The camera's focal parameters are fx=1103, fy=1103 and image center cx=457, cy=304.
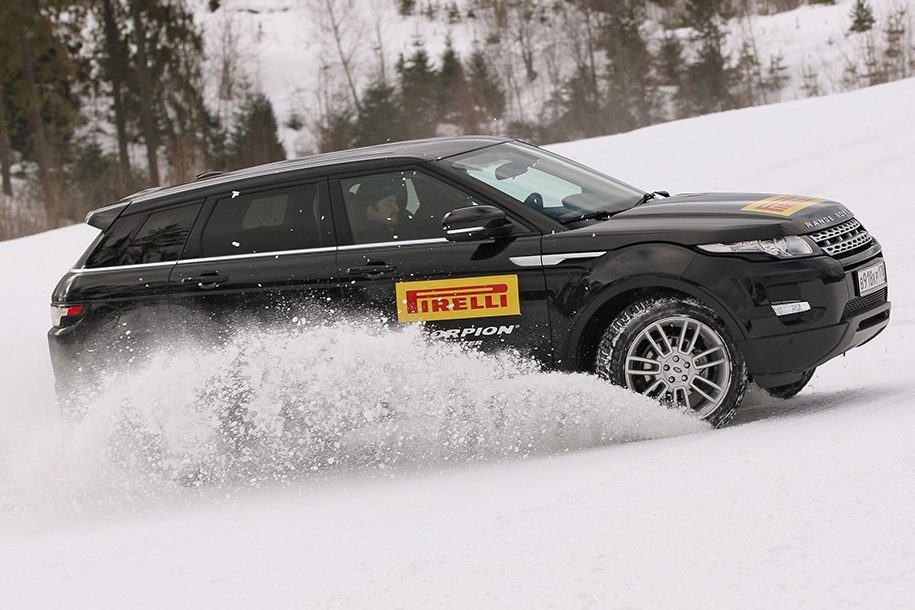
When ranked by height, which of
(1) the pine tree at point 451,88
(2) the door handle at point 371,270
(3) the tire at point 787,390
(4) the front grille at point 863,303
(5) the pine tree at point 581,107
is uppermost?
(1) the pine tree at point 451,88

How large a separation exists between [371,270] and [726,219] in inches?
74.2

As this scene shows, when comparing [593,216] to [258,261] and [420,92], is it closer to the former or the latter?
[258,261]

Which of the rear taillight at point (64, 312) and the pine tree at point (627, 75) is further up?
the pine tree at point (627, 75)

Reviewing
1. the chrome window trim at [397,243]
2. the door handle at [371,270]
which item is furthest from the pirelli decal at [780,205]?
the door handle at [371,270]

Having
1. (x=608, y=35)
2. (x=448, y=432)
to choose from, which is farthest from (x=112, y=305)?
(x=608, y=35)

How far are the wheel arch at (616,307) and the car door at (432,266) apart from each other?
17 centimetres

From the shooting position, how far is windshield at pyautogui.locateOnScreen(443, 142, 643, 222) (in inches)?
237

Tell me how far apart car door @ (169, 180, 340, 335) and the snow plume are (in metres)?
0.15

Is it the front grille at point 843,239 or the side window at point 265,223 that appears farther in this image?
the side window at point 265,223

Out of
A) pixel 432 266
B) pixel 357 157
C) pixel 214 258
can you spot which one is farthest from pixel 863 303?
pixel 214 258

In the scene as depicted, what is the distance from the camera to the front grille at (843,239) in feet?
18.1

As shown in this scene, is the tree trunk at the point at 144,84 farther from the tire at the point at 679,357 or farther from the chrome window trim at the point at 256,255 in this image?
the tire at the point at 679,357

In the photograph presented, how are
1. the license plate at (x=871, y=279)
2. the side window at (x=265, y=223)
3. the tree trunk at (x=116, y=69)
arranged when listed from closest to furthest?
the license plate at (x=871, y=279) → the side window at (x=265, y=223) → the tree trunk at (x=116, y=69)

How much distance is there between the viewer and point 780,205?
5.86 metres
